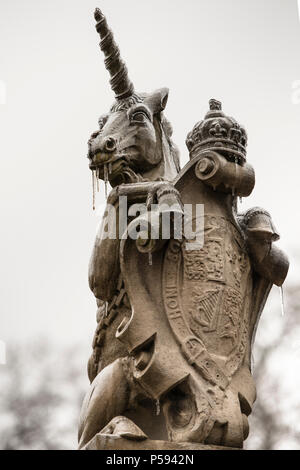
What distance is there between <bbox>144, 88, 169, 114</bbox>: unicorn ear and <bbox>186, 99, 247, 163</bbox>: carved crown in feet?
1.81

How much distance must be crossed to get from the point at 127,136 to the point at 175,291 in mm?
1345

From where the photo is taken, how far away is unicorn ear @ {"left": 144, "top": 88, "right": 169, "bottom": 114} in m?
6.05

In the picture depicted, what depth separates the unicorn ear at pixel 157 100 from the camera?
238 inches

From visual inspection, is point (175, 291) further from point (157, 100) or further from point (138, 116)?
point (157, 100)

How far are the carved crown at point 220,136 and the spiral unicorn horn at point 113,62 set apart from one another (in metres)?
0.75

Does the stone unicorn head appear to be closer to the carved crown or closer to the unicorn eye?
the unicorn eye

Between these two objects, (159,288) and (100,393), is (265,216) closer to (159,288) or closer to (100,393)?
(159,288)

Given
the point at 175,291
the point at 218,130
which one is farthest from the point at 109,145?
the point at 175,291

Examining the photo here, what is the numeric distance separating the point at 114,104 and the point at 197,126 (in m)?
0.85

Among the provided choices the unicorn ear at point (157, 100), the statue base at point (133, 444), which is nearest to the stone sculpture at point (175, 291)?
the statue base at point (133, 444)

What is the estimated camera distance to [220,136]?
5.48 metres

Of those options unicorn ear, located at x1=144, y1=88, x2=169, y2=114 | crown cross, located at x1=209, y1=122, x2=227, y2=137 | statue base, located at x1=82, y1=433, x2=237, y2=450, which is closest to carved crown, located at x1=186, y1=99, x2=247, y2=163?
crown cross, located at x1=209, y1=122, x2=227, y2=137

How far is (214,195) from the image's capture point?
5516 millimetres
